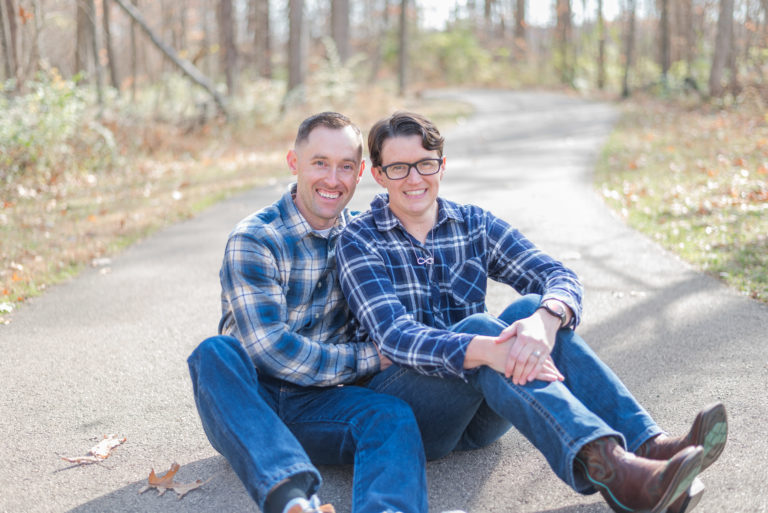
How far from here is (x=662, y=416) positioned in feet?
11.2

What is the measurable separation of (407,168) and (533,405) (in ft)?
3.86

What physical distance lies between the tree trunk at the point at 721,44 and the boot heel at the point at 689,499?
17.4 meters

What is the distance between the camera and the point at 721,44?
17.6 meters

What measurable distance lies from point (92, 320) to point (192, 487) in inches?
102

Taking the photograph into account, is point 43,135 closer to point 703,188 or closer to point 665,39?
point 703,188

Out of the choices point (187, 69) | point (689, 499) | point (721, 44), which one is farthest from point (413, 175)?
point (721, 44)

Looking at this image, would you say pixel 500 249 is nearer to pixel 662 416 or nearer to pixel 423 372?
pixel 423 372

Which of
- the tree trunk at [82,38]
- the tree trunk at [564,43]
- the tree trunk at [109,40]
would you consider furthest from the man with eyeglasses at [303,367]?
the tree trunk at [564,43]

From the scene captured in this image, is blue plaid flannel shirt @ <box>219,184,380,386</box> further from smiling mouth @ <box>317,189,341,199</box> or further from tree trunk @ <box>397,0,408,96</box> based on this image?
tree trunk @ <box>397,0,408,96</box>

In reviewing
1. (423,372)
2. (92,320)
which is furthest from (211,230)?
(423,372)

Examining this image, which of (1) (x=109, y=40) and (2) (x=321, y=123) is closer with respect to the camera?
(2) (x=321, y=123)

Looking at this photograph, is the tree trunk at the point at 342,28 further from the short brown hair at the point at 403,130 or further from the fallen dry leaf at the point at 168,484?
the fallen dry leaf at the point at 168,484

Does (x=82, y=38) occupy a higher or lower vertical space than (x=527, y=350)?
higher

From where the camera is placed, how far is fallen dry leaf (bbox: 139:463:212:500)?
9.52 feet
